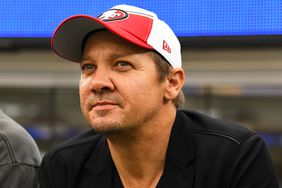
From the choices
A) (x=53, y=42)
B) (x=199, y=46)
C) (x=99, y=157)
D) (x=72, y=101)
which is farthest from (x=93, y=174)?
(x=72, y=101)

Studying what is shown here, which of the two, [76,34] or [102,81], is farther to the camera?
[76,34]

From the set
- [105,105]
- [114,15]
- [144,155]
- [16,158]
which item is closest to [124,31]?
[114,15]

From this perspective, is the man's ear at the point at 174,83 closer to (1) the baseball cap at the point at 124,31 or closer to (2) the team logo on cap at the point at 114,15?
(1) the baseball cap at the point at 124,31

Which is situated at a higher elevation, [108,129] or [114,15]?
[114,15]

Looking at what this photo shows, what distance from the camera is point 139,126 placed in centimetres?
157

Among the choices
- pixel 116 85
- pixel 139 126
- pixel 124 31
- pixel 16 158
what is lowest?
pixel 16 158

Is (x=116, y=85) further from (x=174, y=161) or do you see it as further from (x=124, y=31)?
(x=174, y=161)

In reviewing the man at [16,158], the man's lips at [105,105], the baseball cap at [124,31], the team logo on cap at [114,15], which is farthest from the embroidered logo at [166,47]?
the man at [16,158]

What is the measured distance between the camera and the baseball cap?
153cm

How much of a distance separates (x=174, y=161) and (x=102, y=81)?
0.34m

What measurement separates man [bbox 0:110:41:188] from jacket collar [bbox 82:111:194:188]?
198 mm

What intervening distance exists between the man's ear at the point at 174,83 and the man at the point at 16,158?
499 mm

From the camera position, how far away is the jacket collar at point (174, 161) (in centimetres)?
157

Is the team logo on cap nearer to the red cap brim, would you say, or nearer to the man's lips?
the red cap brim
